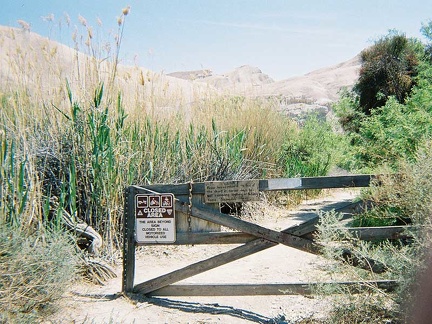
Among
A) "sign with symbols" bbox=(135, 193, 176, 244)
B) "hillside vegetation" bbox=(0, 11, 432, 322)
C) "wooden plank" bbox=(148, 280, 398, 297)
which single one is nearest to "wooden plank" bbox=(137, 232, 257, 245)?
"sign with symbols" bbox=(135, 193, 176, 244)

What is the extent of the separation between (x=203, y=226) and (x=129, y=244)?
2.66ft

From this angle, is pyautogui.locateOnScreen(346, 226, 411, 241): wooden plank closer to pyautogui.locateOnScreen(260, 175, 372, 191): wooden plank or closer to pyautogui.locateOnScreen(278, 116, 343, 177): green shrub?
pyautogui.locateOnScreen(260, 175, 372, 191): wooden plank

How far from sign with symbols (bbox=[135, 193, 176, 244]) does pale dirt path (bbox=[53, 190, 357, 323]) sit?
676 mm

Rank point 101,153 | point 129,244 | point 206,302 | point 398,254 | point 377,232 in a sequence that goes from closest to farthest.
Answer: point 398,254 < point 377,232 < point 129,244 < point 206,302 < point 101,153

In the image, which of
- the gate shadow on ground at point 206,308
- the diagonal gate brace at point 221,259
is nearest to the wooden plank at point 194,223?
the diagonal gate brace at point 221,259

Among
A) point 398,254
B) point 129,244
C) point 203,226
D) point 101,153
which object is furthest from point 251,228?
point 101,153

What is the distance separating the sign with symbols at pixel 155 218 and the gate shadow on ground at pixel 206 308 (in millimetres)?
633

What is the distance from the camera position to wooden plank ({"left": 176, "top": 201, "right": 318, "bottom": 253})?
16.0ft

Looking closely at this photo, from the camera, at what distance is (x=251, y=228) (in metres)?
4.97

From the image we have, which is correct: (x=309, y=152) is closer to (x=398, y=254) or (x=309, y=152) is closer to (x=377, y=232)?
(x=377, y=232)

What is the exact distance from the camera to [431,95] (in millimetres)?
7238

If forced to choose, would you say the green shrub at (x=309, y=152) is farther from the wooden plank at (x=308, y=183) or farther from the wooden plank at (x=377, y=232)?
the wooden plank at (x=377, y=232)

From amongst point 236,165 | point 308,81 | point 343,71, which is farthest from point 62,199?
point 343,71

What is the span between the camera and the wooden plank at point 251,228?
488 centimetres
